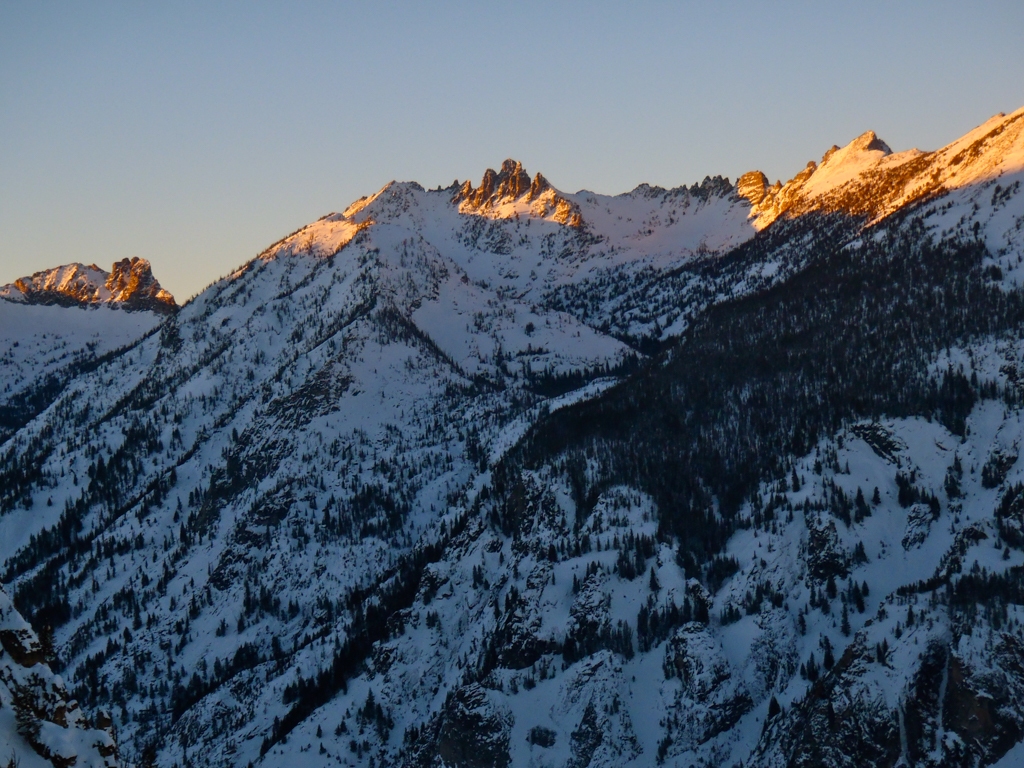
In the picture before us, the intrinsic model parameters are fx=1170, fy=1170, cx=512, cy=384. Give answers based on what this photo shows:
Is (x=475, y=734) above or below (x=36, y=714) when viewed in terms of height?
below

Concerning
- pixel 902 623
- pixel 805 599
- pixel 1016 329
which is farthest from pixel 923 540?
pixel 1016 329

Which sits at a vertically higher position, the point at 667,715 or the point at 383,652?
the point at 383,652

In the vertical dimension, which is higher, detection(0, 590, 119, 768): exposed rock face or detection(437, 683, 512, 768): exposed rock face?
detection(0, 590, 119, 768): exposed rock face

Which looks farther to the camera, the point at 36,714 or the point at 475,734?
the point at 475,734

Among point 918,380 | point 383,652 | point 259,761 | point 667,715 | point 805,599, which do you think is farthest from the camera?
point 918,380

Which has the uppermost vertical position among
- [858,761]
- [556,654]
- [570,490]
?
[570,490]

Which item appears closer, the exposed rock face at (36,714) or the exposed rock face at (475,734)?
the exposed rock face at (36,714)

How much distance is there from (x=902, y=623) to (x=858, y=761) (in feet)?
56.3

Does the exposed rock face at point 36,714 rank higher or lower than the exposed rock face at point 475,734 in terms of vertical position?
higher

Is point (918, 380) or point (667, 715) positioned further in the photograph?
point (918, 380)

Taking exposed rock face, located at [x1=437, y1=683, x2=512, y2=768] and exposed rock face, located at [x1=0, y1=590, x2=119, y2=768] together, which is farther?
exposed rock face, located at [x1=437, y1=683, x2=512, y2=768]

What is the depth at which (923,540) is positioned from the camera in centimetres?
15625

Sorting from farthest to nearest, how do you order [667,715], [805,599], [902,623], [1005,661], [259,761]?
[259,761] < [805,599] < [667,715] < [902,623] < [1005,661]

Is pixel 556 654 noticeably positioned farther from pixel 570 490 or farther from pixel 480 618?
pixel 570 490
